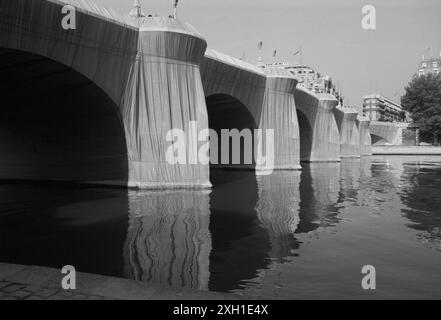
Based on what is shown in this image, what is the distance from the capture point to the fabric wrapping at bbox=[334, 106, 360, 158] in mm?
79188

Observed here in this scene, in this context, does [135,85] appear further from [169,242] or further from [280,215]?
[169,242]

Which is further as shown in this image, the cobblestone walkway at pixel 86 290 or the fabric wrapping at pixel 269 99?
the fabric wrapping at pixel 269 99

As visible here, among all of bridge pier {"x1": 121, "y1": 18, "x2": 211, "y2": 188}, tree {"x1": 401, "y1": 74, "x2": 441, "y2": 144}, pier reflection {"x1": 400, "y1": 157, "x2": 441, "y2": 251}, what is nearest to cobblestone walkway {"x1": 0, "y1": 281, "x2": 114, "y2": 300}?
pier reflection {"x1": 400, "y1": 157, "x2": 441, "y2": 251}

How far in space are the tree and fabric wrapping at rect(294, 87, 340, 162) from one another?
60.3m

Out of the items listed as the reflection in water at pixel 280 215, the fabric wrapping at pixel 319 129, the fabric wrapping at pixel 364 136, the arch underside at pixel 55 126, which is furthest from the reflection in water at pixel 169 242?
the fabric wrapping at pixel 364 136

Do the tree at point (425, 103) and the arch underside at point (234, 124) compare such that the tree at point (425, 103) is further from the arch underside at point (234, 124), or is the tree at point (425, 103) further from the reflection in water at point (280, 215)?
the reflection in water at point (280, 215)

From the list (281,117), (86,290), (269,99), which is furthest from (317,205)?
(281,117)

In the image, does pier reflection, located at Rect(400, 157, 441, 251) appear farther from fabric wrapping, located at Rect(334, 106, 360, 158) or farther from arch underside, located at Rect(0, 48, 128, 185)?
fabric wrapping, located at Rect(334, 106, 360, 158)

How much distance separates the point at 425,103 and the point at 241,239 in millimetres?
116536

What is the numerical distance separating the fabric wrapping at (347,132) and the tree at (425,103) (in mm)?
38815

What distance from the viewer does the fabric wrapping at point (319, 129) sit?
2234 inches

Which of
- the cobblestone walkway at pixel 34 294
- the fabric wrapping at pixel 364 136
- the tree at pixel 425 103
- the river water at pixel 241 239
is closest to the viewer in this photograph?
the cobblestone walkway at pixel 34 294
